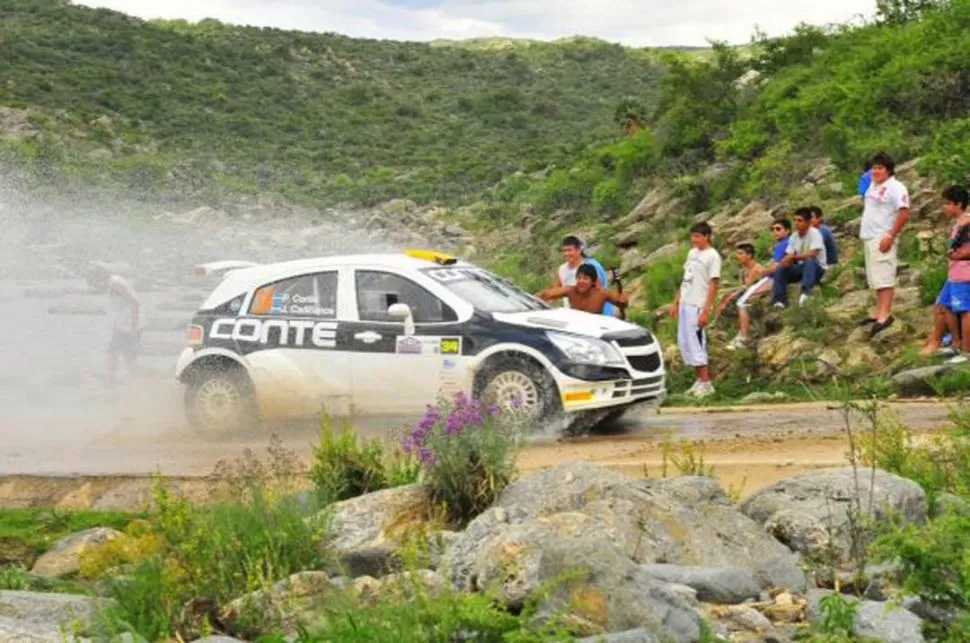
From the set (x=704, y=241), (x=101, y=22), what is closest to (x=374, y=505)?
(x=704, y=241)

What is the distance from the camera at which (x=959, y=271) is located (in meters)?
15.1

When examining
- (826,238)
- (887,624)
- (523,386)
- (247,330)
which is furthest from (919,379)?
(887,624)

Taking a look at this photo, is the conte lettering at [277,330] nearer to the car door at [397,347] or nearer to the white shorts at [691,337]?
the car door at [397,347]

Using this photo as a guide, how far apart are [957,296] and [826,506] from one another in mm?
7400

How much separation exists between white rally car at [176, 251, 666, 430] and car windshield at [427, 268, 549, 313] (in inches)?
0.8

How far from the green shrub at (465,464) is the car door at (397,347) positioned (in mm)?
4096

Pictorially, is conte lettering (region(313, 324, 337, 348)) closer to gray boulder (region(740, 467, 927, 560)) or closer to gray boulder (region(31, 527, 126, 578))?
gray boulder (region(31, 527, 126, 578))

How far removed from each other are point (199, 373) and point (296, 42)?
82.6 m

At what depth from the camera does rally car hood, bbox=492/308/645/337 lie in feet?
45.5

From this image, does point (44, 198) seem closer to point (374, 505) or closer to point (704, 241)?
point (704, 241)

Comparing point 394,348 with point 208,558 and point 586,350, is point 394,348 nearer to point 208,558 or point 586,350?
point 586,350

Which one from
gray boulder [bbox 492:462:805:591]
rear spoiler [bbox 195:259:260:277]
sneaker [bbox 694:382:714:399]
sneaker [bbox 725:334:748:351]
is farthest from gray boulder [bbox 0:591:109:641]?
sneaker [bbox 725:334:748:351]

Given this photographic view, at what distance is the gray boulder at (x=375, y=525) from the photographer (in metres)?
8.58

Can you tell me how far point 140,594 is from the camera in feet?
24.7
